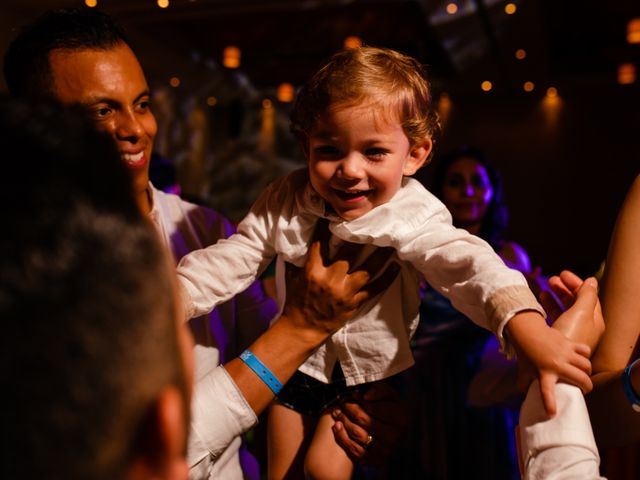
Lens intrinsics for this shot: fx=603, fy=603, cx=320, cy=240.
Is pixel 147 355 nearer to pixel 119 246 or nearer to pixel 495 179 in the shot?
pixel 119 246

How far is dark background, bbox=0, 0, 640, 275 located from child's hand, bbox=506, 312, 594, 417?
492cm

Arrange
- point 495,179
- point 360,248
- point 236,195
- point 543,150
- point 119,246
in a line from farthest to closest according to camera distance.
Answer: point 236,195 < point 543,150 < point 495,179 < point 360,248 < point 119,246

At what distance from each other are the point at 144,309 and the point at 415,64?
1258 millimetres

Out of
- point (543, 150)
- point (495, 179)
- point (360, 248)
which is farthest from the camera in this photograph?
point (543, 150)

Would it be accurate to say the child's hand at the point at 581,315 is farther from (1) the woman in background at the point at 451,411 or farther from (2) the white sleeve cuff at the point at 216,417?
(1) the woman in background at the point at 451,411

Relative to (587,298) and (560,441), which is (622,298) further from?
(560,441)

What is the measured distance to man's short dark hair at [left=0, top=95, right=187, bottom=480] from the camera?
445mm

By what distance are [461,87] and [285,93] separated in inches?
109

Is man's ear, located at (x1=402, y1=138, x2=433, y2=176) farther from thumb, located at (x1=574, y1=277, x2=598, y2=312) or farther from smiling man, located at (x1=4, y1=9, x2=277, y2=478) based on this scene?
smiling man, located at (x1=4, y1=9, x2=277, y2=478)

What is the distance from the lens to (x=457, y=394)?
304cm

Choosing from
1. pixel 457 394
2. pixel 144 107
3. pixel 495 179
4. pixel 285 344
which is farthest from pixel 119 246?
pixel 495 179

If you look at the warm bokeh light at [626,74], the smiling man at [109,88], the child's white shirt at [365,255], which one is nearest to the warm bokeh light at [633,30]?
the warm bokeh light at [626,74]

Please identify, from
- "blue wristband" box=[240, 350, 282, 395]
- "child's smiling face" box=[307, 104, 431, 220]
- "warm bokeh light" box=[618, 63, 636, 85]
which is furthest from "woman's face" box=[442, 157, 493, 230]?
"warm bokeh light" box=[618, 63, 636, 85]

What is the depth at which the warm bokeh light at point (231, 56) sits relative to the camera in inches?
298
